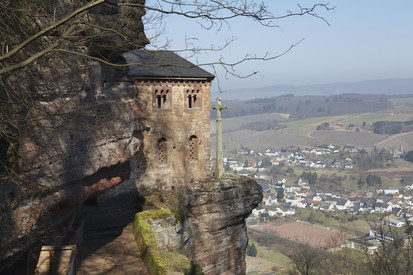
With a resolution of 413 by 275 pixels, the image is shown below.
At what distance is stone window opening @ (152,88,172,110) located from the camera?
25562 millimetres

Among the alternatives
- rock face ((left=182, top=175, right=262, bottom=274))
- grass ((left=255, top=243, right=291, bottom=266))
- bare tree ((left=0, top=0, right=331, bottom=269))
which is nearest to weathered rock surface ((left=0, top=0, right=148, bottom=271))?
bare tree ((left=0, top=0, right=331, bottom=269))

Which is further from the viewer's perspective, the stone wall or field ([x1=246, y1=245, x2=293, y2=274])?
field ([x1=246, y1=245, x2=293, y2=274])

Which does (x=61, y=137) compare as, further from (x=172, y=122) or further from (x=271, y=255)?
(x=271, y=255)

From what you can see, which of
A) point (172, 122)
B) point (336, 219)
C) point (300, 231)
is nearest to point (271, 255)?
point (300, 231)

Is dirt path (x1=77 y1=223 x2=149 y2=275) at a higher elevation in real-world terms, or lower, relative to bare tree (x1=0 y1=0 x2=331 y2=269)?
lower

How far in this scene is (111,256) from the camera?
14.1 m

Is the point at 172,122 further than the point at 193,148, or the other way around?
the point at 193,148

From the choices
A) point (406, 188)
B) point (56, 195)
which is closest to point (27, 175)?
point (56, 195)

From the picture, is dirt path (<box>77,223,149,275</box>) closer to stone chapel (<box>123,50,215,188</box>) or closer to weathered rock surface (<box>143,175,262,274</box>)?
weathered rock surface (<box>143,175,262,274</box>)

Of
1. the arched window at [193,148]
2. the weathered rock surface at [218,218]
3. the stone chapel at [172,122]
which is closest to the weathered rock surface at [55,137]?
the weathered rock surface at [218,218]

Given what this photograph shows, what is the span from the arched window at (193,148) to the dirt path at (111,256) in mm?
11401

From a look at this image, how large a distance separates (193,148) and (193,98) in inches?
129

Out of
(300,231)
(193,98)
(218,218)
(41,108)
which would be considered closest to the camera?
(41,108)

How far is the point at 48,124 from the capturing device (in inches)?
400
